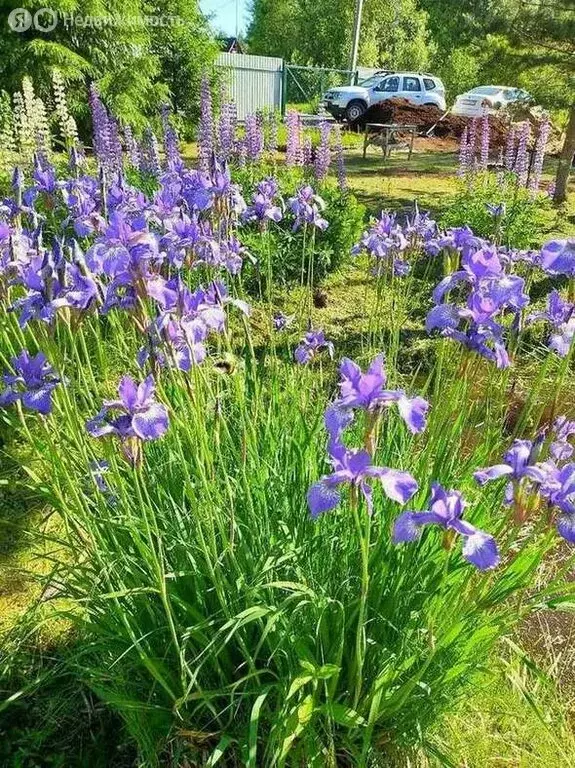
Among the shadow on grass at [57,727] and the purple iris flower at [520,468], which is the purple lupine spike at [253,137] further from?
the purple iris flower at [520,468]

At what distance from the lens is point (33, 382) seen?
60.0 inches

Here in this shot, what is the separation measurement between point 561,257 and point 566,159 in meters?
8.82

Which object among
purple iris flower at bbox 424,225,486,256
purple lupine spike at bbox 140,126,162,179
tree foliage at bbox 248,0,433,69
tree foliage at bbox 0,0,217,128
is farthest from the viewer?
tree foliage at bbox 248,0,433,69

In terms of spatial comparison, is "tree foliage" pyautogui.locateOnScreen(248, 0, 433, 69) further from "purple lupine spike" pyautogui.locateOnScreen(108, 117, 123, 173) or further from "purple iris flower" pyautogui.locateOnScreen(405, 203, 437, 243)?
"purple iris flower" pyautogui.locateOnScreen(405, 203, 437, 243)

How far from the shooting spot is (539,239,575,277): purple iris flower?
1438mm

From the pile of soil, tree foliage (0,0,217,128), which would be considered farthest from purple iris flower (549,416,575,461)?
the pile of soil

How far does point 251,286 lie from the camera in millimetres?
5844

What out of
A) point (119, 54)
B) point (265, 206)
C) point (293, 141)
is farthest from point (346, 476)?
point (119, 54)

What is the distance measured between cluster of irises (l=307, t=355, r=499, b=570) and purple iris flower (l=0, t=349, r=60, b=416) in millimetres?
651

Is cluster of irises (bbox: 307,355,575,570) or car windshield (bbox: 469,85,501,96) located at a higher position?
car windshield (bbox: 469,85,501,96)

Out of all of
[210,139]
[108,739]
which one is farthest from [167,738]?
[210,139]

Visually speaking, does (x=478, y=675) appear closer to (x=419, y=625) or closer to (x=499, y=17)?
(x=419, y=625)

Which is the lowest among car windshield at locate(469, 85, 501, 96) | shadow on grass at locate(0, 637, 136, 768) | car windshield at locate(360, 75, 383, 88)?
shadow on grass at locate(0, 637, 136, 768)

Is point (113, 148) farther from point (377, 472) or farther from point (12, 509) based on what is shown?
point (377, 472)
